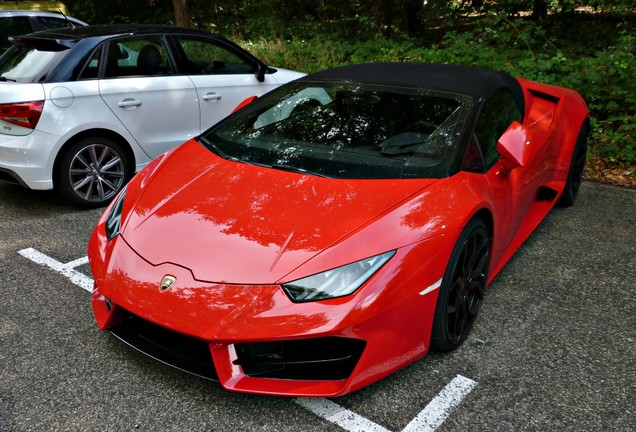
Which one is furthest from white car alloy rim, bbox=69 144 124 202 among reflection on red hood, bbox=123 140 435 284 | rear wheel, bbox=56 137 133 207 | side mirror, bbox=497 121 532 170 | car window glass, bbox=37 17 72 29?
car window glass, bbox=37 17 72 29

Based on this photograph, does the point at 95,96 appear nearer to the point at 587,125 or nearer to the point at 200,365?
the point at 200,365

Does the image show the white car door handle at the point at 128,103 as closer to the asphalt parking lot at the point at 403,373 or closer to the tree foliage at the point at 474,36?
the asphalt parking lot at the point at 403,373

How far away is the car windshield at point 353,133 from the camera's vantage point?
2.98 m

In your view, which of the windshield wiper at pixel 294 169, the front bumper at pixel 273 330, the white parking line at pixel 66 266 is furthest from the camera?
the white parking line at pixel 66 266

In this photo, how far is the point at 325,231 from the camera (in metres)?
2.51

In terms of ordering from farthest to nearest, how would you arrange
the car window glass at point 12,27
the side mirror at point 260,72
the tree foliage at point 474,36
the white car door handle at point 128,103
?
1. the car window glass at point 12,27
2. the tree foliage at point 474,36
3. the side mirror at point 260,72
4. the white car door handle at point 128,103

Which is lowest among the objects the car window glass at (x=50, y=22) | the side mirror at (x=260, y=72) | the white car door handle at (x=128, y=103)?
the side mirror at (x=260, y=72)

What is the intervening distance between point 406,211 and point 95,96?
3.20 metres

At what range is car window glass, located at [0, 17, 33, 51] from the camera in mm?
7625

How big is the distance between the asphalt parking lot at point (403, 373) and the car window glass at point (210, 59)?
238 centimetres

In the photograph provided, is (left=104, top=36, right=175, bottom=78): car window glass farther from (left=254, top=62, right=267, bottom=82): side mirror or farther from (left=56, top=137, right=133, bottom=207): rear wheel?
(left=254, top=62, right=267, bottom=82): side mirror

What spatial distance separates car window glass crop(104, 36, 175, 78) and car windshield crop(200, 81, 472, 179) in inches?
71.7

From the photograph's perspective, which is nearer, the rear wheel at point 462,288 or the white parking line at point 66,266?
the rear wheel at point 462,288

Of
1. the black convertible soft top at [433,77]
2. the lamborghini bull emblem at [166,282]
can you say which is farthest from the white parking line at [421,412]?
the black convertible soft top at [433,77]
